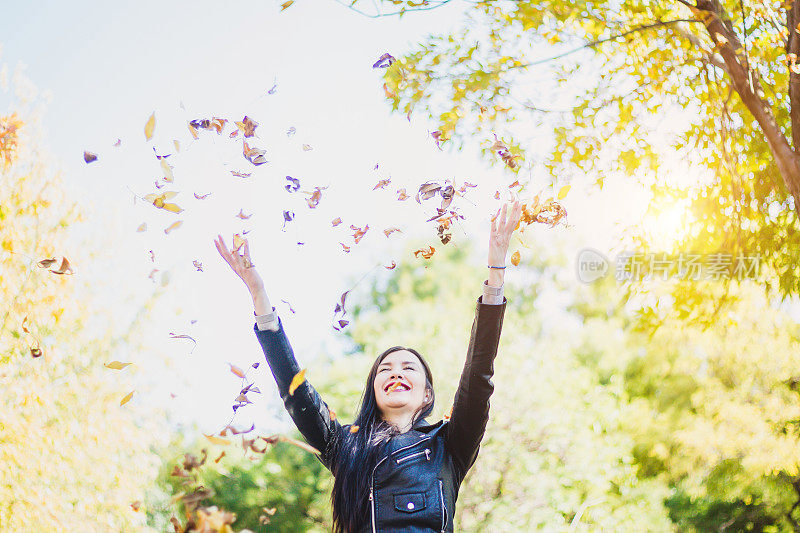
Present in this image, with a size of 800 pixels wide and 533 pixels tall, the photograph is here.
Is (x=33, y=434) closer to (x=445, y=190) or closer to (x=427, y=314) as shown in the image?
(x=445, y=190)

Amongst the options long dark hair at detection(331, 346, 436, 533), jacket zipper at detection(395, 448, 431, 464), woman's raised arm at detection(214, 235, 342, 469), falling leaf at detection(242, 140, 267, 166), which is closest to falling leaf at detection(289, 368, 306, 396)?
woman's raised arm at detection(214, 235, 342, 469)

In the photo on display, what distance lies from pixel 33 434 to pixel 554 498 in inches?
279

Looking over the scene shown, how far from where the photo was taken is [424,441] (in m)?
2.16

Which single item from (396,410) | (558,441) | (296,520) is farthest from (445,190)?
(296,520)

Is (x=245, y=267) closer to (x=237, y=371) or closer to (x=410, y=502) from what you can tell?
(x=237, y=371)

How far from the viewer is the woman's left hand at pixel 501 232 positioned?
2133mm

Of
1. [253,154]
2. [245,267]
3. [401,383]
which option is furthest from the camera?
[253,154]

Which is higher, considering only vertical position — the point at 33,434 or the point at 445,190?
the point at 445,190

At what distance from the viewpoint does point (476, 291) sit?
17188 mm

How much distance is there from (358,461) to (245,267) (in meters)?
0.72

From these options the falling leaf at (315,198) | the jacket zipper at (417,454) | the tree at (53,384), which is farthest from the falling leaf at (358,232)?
the tree at (53,384)

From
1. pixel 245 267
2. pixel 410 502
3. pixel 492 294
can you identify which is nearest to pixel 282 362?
pixel 245 267

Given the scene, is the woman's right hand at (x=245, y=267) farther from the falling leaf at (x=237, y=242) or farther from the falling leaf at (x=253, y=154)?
the falling leaf at (x=253, y=154)

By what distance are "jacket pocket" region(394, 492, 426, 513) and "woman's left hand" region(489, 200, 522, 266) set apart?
729 mm
